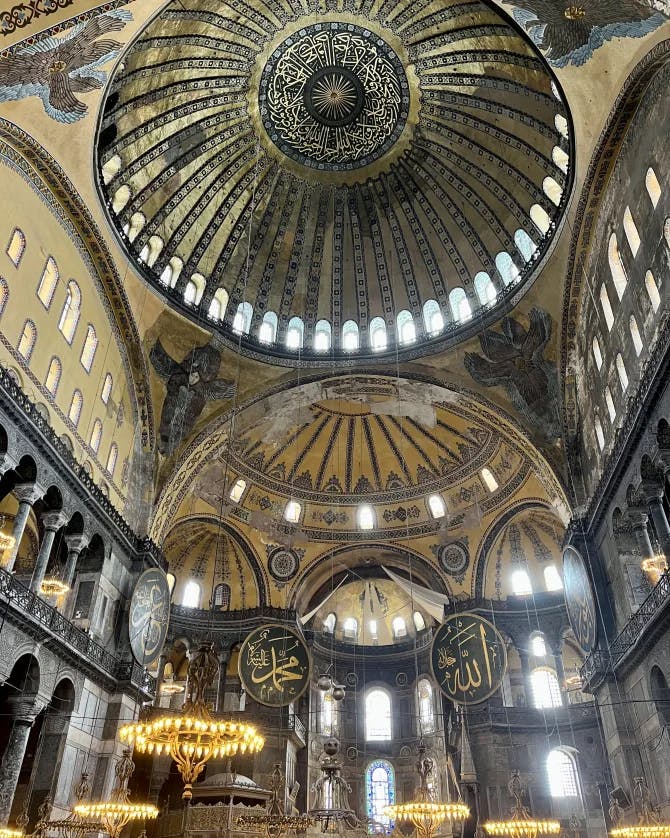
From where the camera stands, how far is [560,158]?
15391 millimetres

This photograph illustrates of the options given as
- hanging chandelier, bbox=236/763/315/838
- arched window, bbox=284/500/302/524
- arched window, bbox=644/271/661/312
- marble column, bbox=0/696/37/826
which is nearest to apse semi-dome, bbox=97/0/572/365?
arched window, bbox=644/271/661/312

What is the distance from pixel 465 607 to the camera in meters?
21.4

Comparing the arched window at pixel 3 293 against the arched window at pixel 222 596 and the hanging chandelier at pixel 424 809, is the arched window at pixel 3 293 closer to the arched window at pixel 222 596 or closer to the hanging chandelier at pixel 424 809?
the hanging chandelier at pixel 424 809

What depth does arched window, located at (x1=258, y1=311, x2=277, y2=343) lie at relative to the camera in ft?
65.1

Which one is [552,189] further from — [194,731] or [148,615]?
[148,615]

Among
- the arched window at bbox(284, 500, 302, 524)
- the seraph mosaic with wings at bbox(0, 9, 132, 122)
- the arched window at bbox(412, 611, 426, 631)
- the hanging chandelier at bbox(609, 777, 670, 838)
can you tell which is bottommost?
the hanging chandelier at bbox(609, 777, 670, 838)

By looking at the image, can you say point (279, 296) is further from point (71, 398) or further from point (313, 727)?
point (313, 727)

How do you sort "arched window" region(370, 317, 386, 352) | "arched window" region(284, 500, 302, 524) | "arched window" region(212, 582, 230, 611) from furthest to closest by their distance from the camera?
1. "arched window" region(284, 500, 302, 524)
2. "arched window" region(212, 582, 230, 611)
3. "arched window" region(370, 317, 386, 352)

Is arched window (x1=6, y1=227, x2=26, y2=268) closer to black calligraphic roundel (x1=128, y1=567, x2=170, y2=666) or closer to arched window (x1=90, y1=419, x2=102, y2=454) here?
arched window (x1=90, y1=419, x2=102, y2=454)

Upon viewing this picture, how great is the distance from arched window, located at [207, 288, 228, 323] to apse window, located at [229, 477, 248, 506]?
18.4 ft

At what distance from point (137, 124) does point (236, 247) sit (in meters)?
4.47

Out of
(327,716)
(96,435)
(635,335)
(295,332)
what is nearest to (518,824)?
(635,335)

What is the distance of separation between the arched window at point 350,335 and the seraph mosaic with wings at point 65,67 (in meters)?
9.70

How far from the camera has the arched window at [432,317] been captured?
19.4 meters
